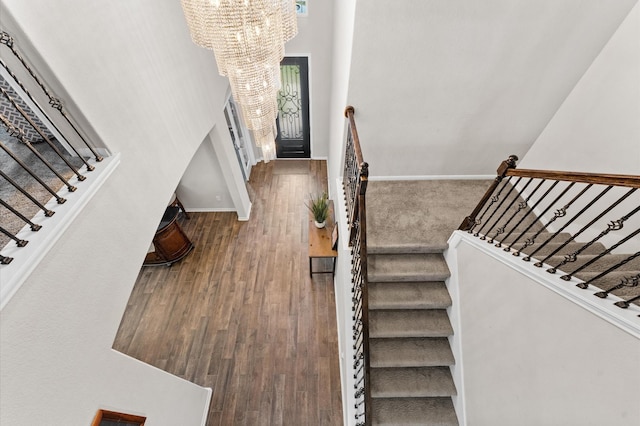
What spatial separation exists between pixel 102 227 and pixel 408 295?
2.77 meters

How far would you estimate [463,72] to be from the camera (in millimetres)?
2879

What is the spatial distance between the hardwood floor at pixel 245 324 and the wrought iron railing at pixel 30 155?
2.98 meters

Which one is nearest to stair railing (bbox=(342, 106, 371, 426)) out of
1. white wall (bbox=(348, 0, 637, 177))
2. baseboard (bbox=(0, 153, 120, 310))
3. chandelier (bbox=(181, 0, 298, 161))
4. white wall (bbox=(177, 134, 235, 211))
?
white wall (bbox=(348, 0, 637, 177))

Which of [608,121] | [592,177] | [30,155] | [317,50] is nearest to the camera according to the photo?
[592,177]

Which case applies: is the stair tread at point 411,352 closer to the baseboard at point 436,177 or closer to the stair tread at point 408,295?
the stair tread at point 408,295

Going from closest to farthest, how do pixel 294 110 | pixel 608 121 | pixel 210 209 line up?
pixel 608 121, pixel 210 209, pixel 294 110

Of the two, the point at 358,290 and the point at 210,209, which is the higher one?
the point at 210,209

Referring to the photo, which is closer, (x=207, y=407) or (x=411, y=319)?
(x=411, y=319)

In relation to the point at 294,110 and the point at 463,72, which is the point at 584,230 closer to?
the point at 463,72

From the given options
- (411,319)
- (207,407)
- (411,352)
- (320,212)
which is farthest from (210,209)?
(411,352)

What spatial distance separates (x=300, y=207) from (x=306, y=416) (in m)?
3.73

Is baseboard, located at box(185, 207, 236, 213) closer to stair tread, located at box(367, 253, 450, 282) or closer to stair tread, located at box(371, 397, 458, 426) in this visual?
stair tread, located at box(367, 253, 450, 282)

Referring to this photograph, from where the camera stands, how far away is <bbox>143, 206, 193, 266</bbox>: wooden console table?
15.1 feet

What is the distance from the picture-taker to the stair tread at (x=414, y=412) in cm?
279
